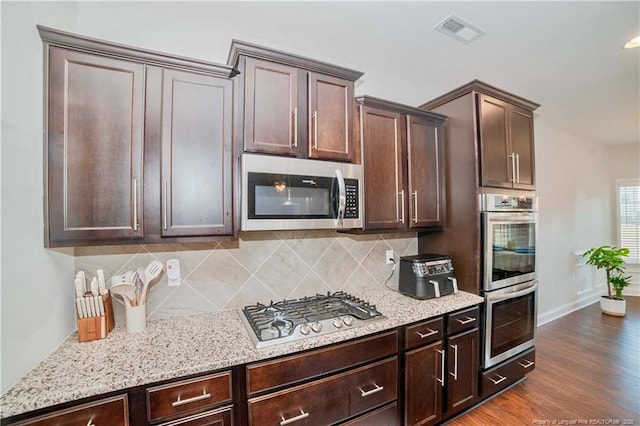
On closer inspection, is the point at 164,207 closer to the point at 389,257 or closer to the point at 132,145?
the point at 132,145

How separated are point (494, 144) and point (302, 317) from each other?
6.67ft

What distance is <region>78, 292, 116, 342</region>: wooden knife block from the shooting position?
134 cm

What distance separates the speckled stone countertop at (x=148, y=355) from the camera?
100cm

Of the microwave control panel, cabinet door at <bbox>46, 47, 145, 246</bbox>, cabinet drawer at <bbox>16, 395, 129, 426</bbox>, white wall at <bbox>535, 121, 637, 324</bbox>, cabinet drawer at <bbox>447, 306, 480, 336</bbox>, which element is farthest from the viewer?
white wall at <bbox>535, 121, 637, 324</bbox>

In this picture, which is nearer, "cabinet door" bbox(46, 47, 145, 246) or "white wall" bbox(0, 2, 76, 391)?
"white wall" bbox(0, 2, 76, 391)

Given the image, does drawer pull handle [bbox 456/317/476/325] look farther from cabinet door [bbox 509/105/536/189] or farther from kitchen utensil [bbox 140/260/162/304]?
kitchen utensil [bbox 140/260/162/304]

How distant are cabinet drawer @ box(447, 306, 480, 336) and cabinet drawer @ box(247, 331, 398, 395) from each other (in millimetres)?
522

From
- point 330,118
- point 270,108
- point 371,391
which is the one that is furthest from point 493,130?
point 371,391

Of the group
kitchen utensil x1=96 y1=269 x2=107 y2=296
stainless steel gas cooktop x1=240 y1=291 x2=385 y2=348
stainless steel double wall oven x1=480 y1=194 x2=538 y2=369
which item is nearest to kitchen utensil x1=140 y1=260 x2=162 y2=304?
kitchen utensil x1=96 y1=269 x2=107 y2=296

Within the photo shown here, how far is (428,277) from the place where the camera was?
2.05m

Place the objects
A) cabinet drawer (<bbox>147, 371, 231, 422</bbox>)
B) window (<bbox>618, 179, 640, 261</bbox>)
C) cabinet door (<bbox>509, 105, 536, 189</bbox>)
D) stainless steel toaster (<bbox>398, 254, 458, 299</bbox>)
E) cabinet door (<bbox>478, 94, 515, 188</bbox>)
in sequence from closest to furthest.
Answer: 1. cabinet drawer (<bbox>147, 371, 231, 422</bbox>)
2. stainless steel toaster (<bbox>398, 254, 458, 299</bbox>)
3. cabinet door (<bbox>478, 94, 515, 188</bbox>)
4. cabinet door (<bbox>509, 105, 536, 189</bbox>)
5. window (<bbox>618, 179, 640, 261</bbox>)

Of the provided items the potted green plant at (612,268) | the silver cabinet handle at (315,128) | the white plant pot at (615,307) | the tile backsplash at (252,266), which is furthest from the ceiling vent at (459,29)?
the white plant pot at (615,307)

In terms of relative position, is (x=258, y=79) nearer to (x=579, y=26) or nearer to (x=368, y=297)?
(x=368, y=297)

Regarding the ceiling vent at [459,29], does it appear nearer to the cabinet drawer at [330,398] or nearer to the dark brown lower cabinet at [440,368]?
the dark brown lower cabinet at [440,368]
